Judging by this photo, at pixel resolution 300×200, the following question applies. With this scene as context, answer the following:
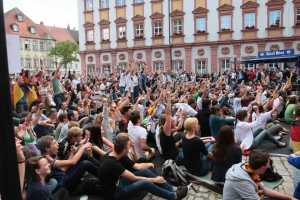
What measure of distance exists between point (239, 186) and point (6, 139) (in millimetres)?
2877

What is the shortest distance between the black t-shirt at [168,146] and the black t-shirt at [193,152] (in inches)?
17.0

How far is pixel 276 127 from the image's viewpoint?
8.00 m

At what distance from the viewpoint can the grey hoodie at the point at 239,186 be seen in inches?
143

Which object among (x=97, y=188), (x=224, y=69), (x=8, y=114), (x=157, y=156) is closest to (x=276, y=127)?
(x=157, y=156)

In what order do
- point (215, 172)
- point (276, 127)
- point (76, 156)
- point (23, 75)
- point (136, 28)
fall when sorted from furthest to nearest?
point (136, 28), point (23, 75), point (276, 127), point (215, 172), point (76, 156)

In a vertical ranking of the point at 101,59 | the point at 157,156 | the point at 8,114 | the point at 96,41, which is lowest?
the point at 157,156

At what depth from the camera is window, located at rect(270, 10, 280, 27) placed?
27484 mm

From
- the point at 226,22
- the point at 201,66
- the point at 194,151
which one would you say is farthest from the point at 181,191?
the point at 226,22

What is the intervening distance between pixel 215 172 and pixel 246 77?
18.8 metres

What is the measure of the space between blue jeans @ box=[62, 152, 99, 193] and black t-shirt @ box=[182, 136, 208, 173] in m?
1.71

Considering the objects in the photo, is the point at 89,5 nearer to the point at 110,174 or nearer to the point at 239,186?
the point at 110,174

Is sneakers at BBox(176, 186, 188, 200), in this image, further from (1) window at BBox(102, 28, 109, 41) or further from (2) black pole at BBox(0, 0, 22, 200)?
(1) window at BBox(102, 28, 109, 41)

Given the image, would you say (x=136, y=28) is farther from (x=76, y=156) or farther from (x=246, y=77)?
(x=76, y=156)

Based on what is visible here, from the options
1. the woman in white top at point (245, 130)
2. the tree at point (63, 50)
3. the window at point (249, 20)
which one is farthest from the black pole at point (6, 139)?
the tree at point (63, 50)
